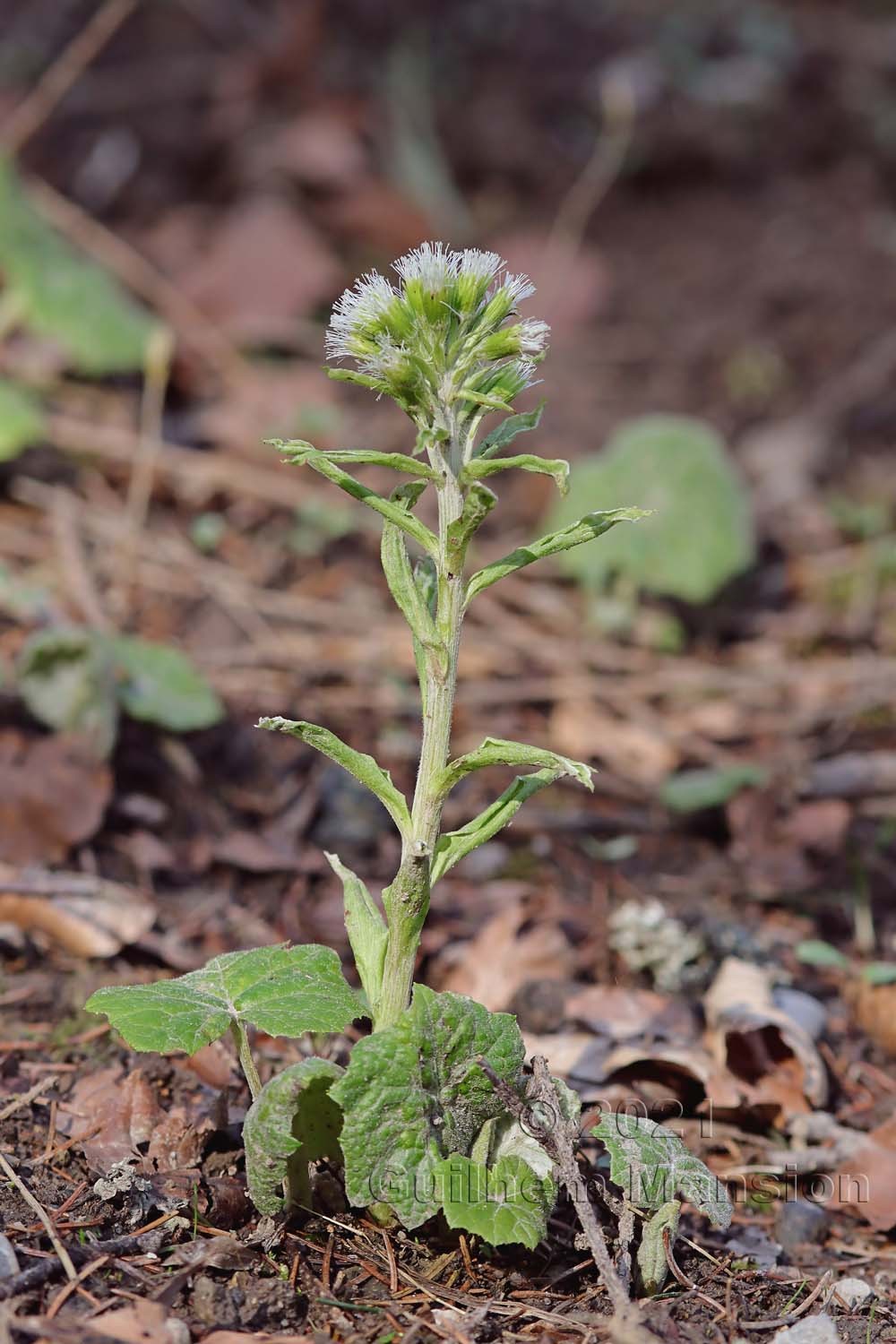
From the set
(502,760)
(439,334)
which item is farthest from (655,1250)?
(439,334)

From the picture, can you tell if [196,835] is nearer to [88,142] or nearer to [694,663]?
[694,663]

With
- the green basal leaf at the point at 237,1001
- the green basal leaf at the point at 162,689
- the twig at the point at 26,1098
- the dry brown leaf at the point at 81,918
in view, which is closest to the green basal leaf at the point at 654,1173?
the green basal leaf at the point at 237,1001

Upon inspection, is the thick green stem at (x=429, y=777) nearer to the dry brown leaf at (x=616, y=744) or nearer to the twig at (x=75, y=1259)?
the twig at (x=75, y=1259)

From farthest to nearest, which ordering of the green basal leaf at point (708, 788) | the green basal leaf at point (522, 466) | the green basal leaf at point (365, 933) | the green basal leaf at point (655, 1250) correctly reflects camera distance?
the green basal leaf at point (708, 788), the green basal leaf at point (365, 933), the green basal leaf at point (655, 1250), the green basal leaf at point (522, 466)

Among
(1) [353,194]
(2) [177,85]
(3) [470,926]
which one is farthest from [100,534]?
(2) [177,85]

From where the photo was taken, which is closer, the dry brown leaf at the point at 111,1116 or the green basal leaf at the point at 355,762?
the green basal leaf at the point at 355,762

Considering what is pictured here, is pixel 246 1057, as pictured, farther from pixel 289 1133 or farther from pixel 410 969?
pixel 410 969

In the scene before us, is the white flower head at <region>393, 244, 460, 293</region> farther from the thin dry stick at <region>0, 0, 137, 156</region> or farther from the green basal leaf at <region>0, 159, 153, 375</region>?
the thin dry stick at <region>0, 0, 137, 156</region>
